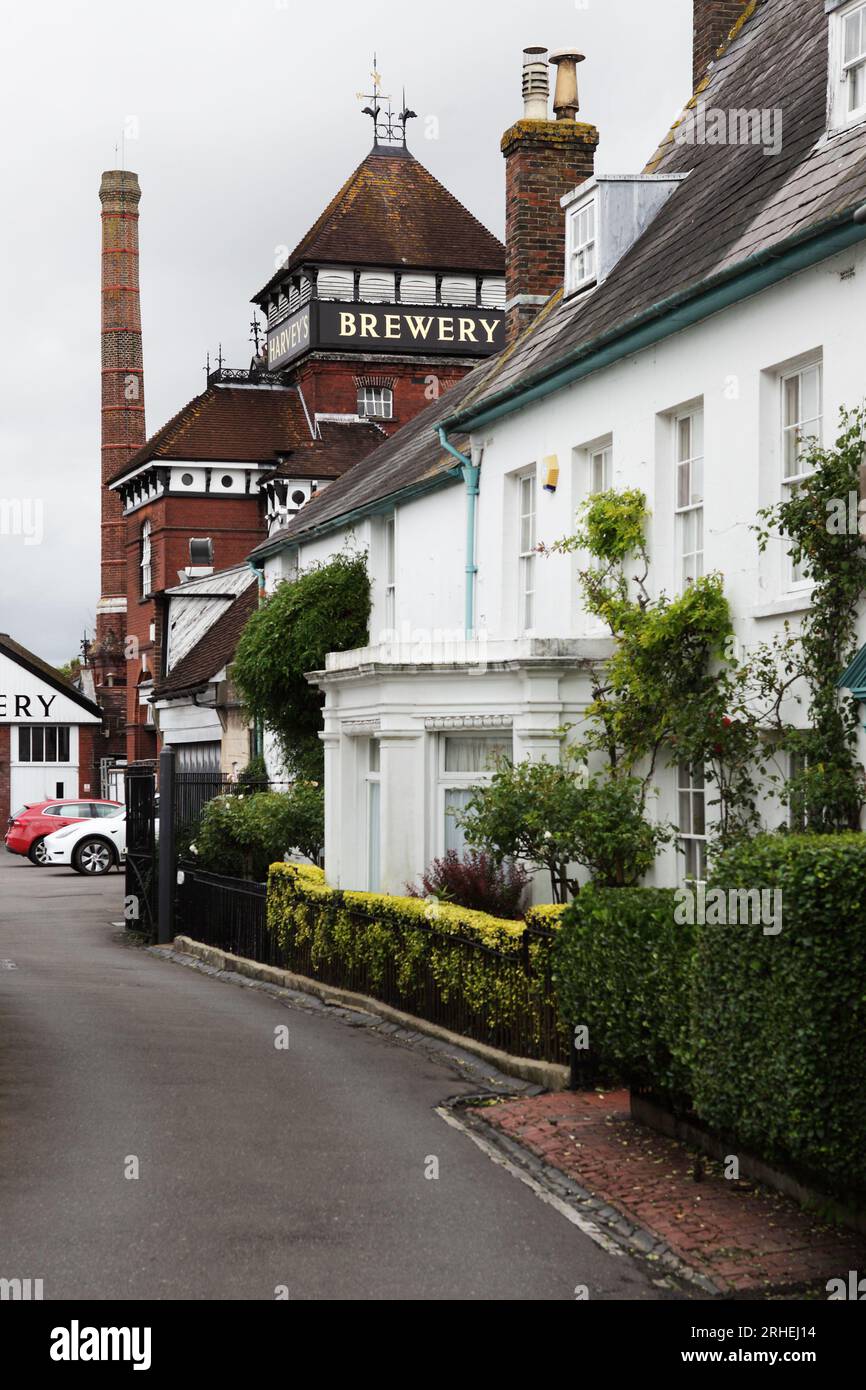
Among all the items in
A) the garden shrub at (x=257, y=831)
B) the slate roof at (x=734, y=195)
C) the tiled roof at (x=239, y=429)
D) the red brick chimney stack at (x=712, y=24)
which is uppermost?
the tiled roof at (x=239, y=429)

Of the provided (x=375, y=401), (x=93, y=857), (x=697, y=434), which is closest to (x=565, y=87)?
(x=697, y=434)

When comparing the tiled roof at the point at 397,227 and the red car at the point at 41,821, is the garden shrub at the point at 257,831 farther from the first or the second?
the tiled roof at the point at 397,227

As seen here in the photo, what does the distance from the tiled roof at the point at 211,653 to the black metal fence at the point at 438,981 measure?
14.8 m

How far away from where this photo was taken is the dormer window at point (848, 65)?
1244 cm

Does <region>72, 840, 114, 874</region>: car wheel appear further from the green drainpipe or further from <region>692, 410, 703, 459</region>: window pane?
<region>692, 410, 703, 459</region>: window pane

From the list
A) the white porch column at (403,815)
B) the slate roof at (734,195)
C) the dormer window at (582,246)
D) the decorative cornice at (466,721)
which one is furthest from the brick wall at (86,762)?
the decorative cornice at (466,721)

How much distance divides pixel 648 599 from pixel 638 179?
216 inches

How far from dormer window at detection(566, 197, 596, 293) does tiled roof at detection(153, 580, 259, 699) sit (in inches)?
706

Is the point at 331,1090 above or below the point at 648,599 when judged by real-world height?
below

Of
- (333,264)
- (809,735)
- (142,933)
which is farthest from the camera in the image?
(333,264)

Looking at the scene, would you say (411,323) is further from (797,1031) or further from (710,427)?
(797,1031)

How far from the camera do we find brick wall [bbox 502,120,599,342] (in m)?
20.7

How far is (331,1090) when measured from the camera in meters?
11.6
